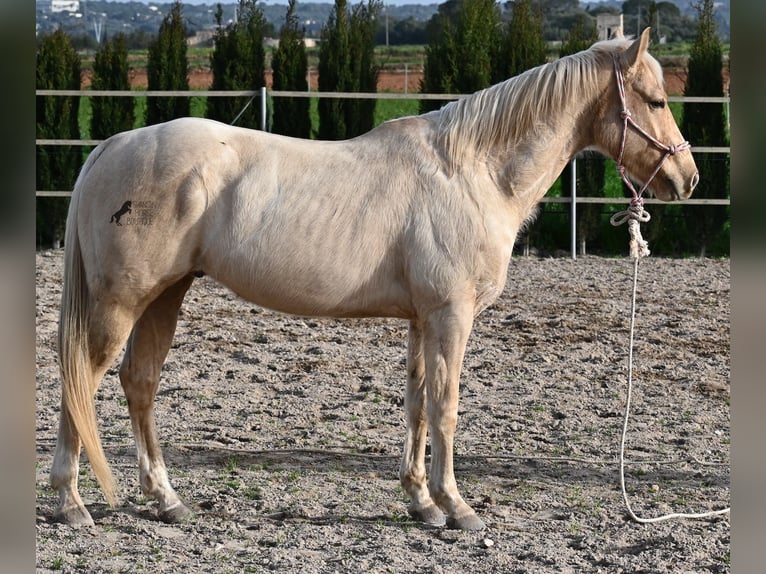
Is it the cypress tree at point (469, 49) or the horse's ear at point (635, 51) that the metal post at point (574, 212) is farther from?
the horse's ear at point (635, 51)

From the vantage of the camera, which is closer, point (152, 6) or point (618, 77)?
point (618, 77)

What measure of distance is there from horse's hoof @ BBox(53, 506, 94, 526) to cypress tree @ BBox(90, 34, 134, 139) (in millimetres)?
8910

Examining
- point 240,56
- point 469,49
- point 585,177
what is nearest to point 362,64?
point 469,49

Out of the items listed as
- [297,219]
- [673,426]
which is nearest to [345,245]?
[297,219]

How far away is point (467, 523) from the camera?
3664 mm

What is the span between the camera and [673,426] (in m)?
5.13

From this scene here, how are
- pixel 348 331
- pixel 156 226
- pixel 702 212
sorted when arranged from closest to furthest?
pixel 156 226
pixel 348 331
pixel 702 212

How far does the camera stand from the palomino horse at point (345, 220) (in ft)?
11.5

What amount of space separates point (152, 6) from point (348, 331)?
11969cm

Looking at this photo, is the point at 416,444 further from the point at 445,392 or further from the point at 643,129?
the point at 643,129

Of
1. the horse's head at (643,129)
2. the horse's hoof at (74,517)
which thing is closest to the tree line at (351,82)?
the horse's head at (643,129)

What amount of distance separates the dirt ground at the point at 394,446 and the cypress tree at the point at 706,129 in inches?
136
